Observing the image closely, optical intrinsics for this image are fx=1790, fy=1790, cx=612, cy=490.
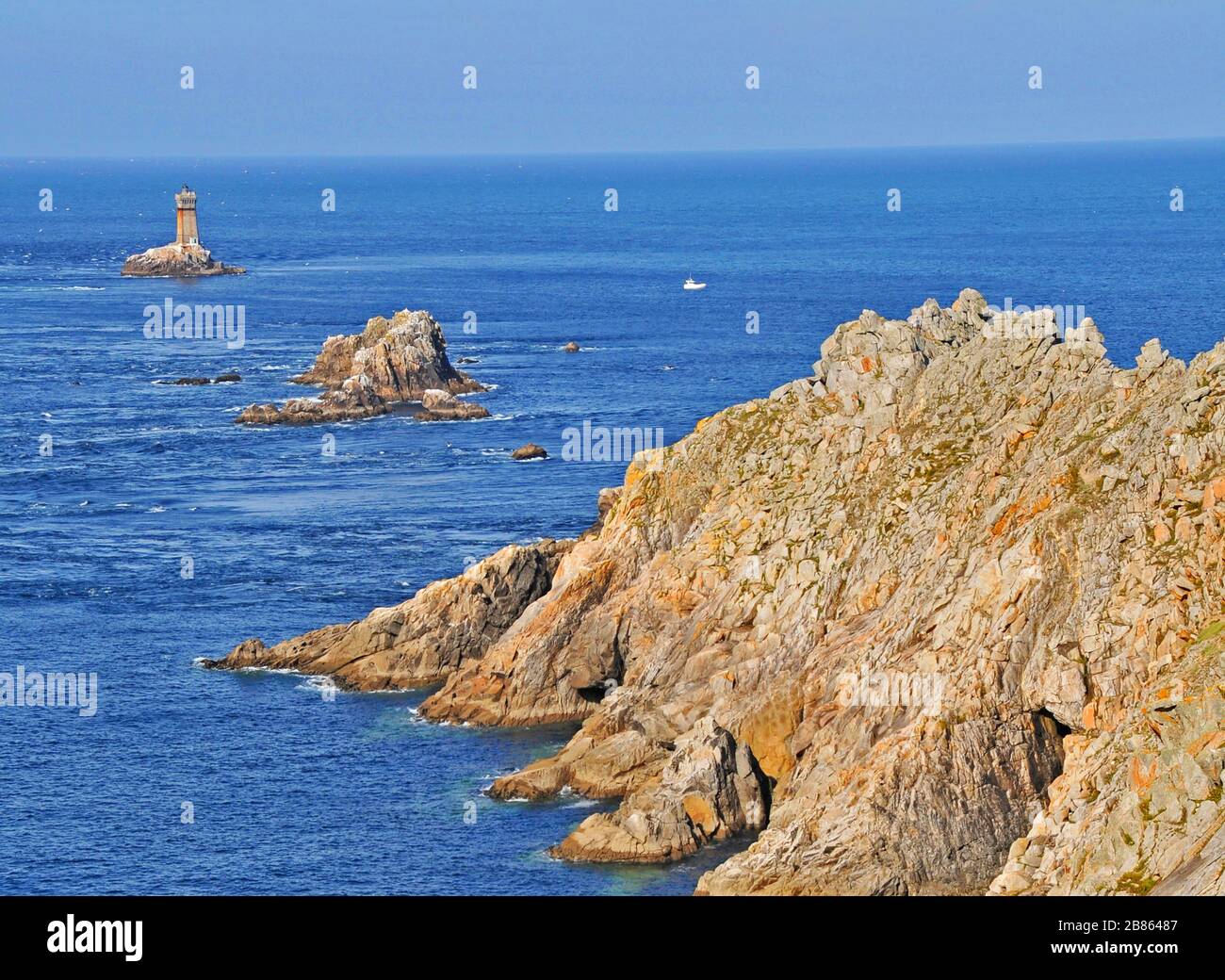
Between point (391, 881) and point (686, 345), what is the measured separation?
144 m

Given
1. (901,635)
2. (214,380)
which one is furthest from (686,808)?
(214,380)

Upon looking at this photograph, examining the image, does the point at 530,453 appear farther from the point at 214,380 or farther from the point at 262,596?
the point at 214,380

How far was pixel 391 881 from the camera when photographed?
192 ft

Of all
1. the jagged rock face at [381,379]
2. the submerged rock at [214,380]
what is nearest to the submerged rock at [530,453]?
the jagged rock face at [381,379]

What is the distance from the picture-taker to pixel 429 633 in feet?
269

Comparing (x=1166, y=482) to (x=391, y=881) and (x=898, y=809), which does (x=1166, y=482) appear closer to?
(x=898, y=809)

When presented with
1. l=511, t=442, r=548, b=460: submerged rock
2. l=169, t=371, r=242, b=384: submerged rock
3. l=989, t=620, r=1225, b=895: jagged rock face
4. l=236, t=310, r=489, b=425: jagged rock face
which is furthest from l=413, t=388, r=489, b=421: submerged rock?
l=989, t=620, r=1225, b=895: jagged rock face

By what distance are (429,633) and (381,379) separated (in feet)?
279

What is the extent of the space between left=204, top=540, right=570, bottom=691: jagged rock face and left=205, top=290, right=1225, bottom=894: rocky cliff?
16 centimetres

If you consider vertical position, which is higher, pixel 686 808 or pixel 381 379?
pixel 381 379

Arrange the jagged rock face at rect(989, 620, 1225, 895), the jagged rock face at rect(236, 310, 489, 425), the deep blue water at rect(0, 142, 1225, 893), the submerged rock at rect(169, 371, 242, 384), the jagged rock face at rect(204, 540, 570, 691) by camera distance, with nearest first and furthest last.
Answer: the jagged rock face at rect(989, 620, 1225, 895) → the deep blue water at rect(0, 142, 1225, 893) → the jagged rock face at rect(204, 540, 570, 691) → the jagged rock face at rect(236, 310, 489, 425) → the submerged rock at rect(169, 371, 242, 384)

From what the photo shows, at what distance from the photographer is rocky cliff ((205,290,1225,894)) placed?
50094 mm

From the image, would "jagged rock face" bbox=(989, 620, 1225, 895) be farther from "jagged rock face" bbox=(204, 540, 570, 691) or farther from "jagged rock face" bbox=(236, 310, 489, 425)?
"jagged rock face" bbox=(236, 310, 489, 425)

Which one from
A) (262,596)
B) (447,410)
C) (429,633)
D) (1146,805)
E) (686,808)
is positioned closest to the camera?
(1146,805)
